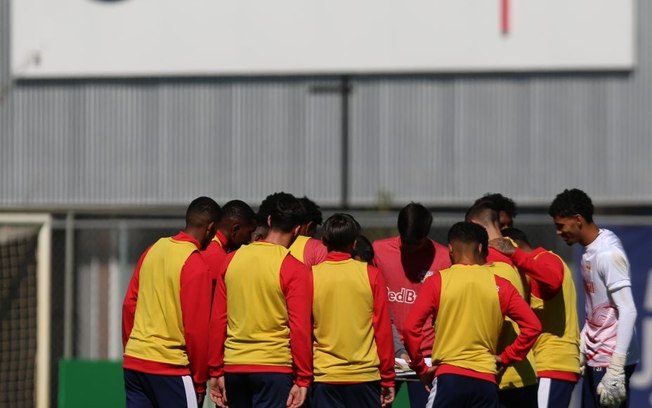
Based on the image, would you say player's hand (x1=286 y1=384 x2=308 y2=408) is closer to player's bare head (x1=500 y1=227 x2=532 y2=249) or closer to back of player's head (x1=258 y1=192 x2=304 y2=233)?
back of player's head (x1=258 y1=192 x2=304 y2=233)

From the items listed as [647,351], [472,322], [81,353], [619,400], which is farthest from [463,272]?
[81,353]

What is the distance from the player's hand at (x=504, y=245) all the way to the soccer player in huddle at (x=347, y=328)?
889mm

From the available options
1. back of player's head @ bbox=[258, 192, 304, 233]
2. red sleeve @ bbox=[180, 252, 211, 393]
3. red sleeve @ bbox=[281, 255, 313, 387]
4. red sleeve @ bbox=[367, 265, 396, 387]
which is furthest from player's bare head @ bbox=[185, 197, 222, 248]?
red sleeve @ bbox=[367, 265, 396, 387]

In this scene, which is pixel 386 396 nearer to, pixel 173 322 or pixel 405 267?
pixel 405 267

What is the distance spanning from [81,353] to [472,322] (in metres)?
8.37

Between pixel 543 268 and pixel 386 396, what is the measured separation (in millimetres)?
1207

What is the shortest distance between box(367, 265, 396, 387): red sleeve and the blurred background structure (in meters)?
10.4


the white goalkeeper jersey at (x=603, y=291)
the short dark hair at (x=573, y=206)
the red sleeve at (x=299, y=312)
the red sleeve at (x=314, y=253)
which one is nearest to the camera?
the red sleeve at (x=299, y=312)

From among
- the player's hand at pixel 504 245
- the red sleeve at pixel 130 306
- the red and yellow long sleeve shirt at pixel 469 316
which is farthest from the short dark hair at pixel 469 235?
the red sleeve at pixel 130 306

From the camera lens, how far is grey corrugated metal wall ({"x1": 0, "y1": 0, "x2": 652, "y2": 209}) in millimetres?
18234

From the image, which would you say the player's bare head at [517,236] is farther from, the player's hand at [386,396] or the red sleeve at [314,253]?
the player's hand at [386,396]

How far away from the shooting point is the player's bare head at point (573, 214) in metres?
7.93

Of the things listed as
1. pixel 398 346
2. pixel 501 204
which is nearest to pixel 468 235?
pixel 501 204

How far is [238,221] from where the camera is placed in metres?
8.38
